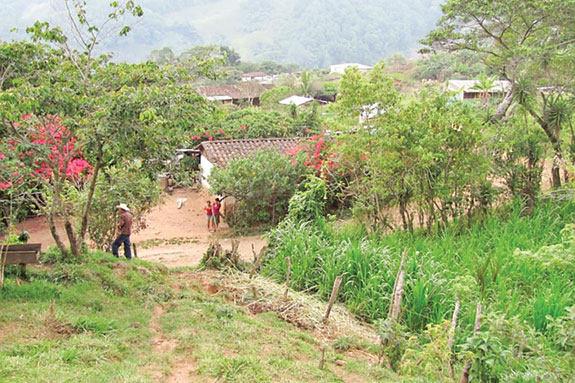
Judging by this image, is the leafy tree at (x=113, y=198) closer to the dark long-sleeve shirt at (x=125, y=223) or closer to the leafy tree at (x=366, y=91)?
the dark long-sleeve shirt at (x=125, y=223)

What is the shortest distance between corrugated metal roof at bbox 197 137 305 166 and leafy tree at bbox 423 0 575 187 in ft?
23.4

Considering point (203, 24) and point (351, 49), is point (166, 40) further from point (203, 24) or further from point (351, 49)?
point (351, 49)

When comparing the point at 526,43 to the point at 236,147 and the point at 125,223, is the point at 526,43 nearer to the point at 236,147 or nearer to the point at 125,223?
the point at 236,147

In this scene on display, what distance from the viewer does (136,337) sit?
543 centimetres

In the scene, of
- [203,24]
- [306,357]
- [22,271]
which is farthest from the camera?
[203,24]

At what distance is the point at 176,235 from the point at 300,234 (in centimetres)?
762

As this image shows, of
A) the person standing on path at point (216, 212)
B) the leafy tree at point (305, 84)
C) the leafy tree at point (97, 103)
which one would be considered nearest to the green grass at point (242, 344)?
the leafy tree at point (97, 103)

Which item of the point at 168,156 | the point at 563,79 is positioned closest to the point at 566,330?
the point at 168,156

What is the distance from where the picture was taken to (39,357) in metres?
4.49

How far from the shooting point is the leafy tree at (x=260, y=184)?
14.6 metres

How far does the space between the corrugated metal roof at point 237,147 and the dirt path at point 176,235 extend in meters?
2.23

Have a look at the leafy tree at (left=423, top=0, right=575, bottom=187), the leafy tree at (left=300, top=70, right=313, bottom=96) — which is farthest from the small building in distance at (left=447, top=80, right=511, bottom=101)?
the leafy tree at (left=300, top=70, right=313, bottom=96)

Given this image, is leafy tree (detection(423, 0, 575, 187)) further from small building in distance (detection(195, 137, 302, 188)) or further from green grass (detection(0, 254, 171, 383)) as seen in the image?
green grass (detection(0, 254, 171, 383))

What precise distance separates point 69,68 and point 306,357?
5185mm
